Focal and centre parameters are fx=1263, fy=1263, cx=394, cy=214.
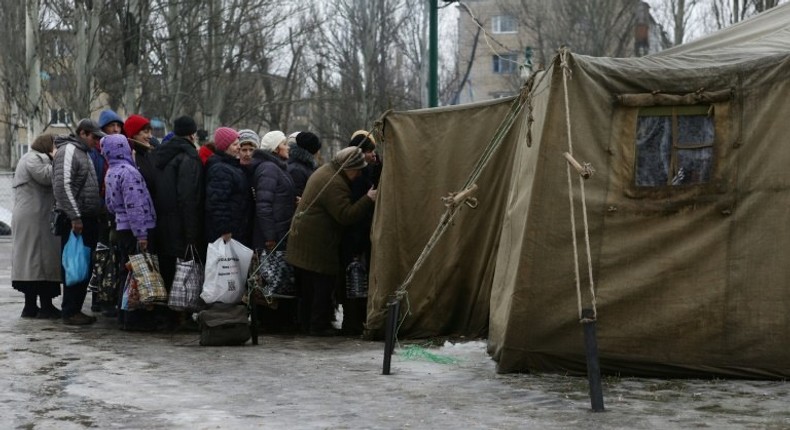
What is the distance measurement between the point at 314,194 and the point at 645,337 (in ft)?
12.1

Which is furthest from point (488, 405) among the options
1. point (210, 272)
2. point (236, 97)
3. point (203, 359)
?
point (236, 97)

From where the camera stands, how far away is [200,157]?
1163 cm

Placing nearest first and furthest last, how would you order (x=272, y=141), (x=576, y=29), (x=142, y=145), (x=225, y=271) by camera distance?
1. (x=225, y=271)
2. (x=142, y=145)
3. (x=272, y=141)
4. (x=576, y=29)

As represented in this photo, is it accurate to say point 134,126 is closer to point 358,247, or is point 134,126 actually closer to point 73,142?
point 73,142

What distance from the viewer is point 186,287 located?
1112 cm

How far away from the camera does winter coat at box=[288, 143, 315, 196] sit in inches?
467

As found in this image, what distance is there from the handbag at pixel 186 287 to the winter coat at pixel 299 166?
1241 mm

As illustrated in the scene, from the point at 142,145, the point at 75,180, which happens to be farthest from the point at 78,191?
the point at 142,145

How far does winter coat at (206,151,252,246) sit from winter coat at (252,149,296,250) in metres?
0.12

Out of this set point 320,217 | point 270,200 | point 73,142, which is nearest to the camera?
point 320,217

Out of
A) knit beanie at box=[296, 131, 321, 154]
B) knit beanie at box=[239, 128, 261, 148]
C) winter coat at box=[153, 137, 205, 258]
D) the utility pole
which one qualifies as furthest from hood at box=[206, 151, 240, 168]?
the utility pole

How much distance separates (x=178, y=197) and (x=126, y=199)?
1.52 feet

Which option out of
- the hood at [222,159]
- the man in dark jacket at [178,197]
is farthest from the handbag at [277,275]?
the hood at [222,159]

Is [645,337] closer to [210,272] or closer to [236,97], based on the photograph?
[210,272]
